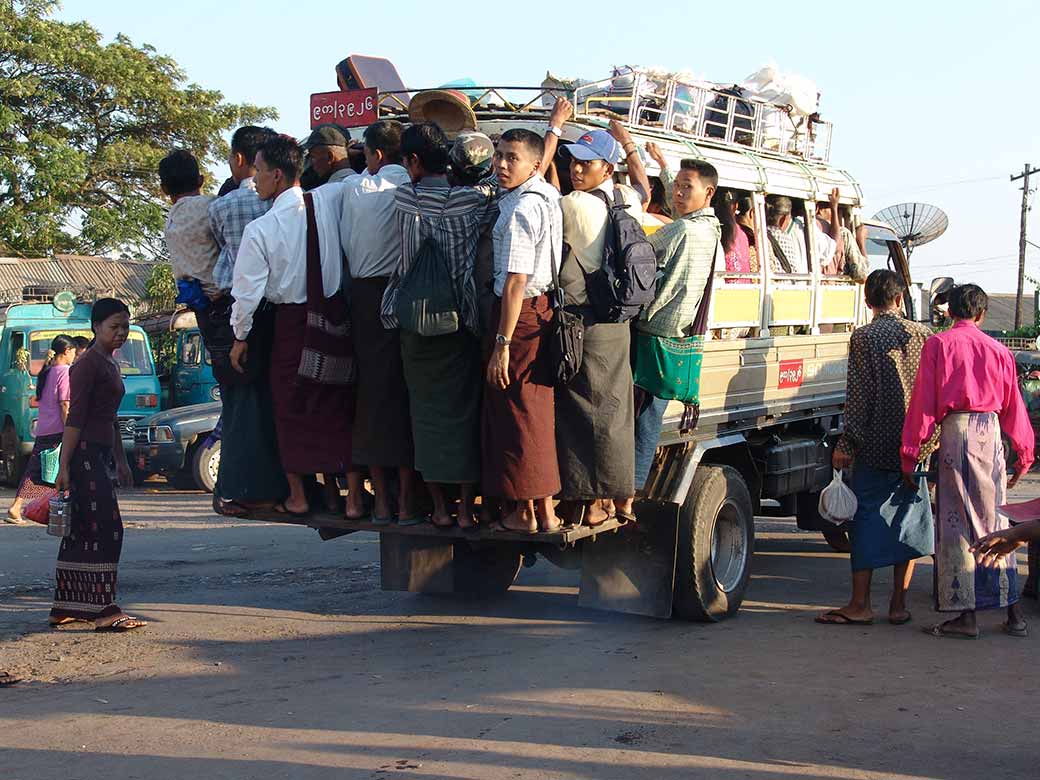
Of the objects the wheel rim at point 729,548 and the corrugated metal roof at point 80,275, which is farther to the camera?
the corrugated metal roof at point 80,275

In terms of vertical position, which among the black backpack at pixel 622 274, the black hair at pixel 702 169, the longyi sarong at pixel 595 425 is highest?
the black hair at pixel 702 169

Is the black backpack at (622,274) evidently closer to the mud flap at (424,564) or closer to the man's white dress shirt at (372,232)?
the man's white dress shirt at (372,232)

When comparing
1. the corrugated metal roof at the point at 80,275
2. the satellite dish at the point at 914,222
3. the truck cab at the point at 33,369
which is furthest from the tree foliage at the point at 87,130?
the satellite dish at the point at 914,222

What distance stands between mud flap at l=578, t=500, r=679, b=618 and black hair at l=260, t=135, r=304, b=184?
2.47 metres

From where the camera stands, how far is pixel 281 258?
6.14 meters

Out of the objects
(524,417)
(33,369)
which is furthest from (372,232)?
Answer: (33,369)

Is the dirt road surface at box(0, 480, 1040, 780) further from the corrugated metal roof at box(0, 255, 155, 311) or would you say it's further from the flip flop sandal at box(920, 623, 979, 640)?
the corrugated metal roof at box(0, 255, 155, 311)

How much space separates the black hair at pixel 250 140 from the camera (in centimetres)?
659

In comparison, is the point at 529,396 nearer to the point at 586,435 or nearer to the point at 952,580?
the point at 586,435

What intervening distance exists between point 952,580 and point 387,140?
3801mm

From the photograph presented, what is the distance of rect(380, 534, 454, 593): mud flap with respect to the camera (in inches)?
279

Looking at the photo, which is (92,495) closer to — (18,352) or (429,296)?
(429,296)

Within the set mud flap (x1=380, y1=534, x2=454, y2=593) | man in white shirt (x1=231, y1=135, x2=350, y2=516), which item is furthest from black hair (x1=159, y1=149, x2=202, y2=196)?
mud flap (x1=380, y1=534, x2=454, y2=593)

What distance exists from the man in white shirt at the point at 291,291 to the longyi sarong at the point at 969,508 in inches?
127
